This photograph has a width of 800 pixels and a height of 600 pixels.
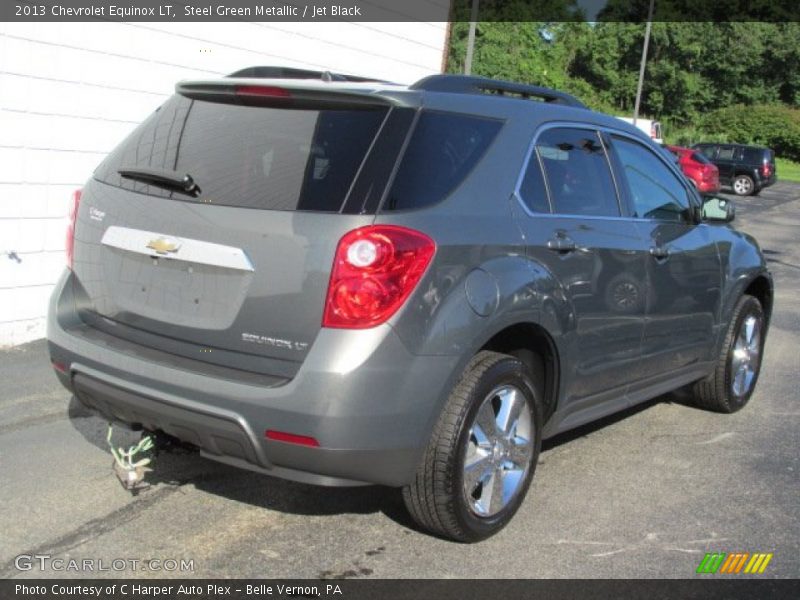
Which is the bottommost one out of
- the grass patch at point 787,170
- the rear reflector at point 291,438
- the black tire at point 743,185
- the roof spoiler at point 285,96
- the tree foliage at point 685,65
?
the grass patch at point 787,170

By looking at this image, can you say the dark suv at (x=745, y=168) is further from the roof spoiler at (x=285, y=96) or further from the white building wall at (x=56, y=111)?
the roof spoiler at (x=285, y=96)

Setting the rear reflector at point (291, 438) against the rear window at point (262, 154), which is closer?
the rear reflector at point (291, 438)

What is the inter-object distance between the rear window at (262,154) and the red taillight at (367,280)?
177mm

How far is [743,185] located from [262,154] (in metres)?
31.9

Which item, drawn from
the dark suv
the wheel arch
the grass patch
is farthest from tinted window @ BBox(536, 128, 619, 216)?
the grass patch

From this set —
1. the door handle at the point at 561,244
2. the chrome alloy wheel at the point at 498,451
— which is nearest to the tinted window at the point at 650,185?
the door handle at the point at 561,244

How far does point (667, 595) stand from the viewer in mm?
3561

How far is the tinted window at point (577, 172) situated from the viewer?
13.8ft

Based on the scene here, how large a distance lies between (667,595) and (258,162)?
224cm

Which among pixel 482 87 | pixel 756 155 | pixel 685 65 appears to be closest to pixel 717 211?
pixel 482 87

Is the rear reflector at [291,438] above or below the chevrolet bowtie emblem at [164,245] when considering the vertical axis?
below

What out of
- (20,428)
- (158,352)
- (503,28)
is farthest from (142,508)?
(503,28)

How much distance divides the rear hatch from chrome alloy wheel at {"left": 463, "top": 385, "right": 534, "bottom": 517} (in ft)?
2.98

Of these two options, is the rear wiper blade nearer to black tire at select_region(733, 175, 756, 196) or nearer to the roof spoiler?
the roof spoiler
